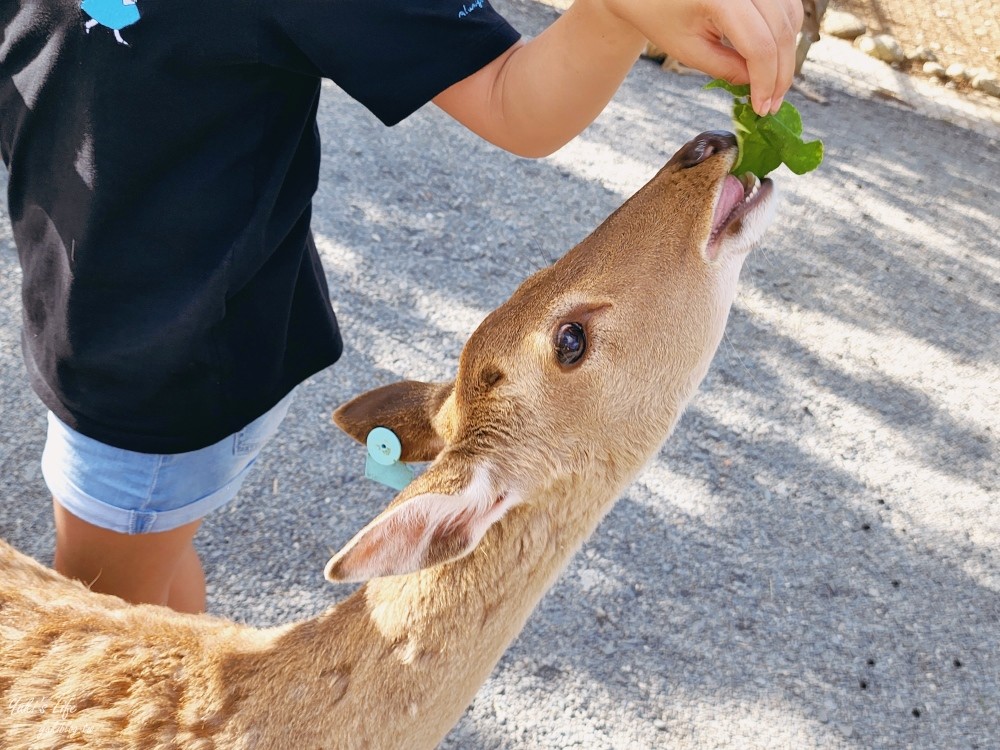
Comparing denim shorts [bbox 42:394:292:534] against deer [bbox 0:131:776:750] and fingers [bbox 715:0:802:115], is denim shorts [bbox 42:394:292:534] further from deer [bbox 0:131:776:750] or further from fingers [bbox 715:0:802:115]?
fingers [bbox 715:0:802:115]

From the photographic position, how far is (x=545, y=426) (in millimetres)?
1930

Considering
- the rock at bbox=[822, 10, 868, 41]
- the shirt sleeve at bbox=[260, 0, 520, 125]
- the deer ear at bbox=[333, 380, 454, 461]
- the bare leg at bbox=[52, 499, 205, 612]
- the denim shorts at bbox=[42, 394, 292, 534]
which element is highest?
the shirt sleeve at bbox=[260, 0, 520, 125]

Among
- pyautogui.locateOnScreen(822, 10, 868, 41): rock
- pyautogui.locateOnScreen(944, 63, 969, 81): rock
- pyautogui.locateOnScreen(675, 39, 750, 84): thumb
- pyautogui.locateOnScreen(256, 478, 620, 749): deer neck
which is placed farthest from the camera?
pyautogui.locateOnScreen(822, 10, 868, 41): rock

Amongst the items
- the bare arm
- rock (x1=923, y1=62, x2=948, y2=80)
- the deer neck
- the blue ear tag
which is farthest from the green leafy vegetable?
rock (x1=923, y1=62, x2=948, y2=80)

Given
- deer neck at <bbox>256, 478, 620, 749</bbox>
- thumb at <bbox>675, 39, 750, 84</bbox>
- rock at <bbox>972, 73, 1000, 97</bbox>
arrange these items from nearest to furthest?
thumb at <bbox>675, 39, 750, 84</bbox>
deer neck at <bbox>256, 478, 620, 749</bbox>
rock at <bbox>972, 73, 1000, 97</bbox>

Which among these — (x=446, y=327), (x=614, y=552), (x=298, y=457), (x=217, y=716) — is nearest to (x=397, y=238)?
(x=446, y=327)

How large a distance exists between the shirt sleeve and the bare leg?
1.18m

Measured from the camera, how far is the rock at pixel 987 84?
9531 mm

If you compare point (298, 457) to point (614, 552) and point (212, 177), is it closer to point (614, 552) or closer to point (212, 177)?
point (614, 552)

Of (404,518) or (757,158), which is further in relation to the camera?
(757,158)

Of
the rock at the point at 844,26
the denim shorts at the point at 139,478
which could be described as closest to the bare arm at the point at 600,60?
the denim shorts at the point at 139,478

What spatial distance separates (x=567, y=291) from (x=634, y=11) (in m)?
0.64

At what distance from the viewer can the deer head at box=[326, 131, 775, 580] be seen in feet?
6.37

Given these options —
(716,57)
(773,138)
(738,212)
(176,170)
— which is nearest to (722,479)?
(738,212)
